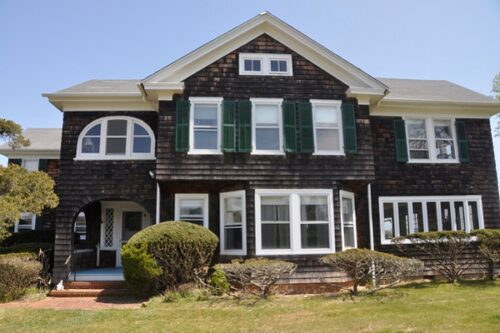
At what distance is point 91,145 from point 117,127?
1023 millimetres

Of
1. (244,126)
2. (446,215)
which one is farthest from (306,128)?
(446,215)

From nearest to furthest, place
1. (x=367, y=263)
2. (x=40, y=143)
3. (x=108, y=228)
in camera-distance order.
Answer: (x=367, y=263), (x=108, y=228), (x=40, y=143)

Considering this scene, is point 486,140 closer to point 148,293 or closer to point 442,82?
point 442,82

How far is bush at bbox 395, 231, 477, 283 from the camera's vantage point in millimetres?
12078

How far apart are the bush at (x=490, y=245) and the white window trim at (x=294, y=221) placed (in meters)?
4.58

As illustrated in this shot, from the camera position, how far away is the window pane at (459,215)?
13953 mm

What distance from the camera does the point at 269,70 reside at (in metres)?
13.0

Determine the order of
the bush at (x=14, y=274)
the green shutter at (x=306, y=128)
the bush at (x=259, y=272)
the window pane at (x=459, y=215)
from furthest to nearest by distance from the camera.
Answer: the window pane at (x=459, y=215) < the green shutter at (x=306, y=128) < the bush at (x=14, y=274) < the bush at (x=259, y=272)

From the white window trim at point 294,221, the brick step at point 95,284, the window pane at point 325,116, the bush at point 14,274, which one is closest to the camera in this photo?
the bush at point 14,274

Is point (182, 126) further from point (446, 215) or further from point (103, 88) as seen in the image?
point (446, 215)

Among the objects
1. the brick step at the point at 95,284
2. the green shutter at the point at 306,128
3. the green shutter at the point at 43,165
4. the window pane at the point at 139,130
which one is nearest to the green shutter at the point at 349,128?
the green shutter at the point at 306,128

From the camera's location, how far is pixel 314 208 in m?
12.2

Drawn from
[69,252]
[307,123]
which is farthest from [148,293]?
[307,123]

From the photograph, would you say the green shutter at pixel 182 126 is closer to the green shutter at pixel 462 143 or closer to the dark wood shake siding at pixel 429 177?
the dark wood shake siding at pixel 429 177
